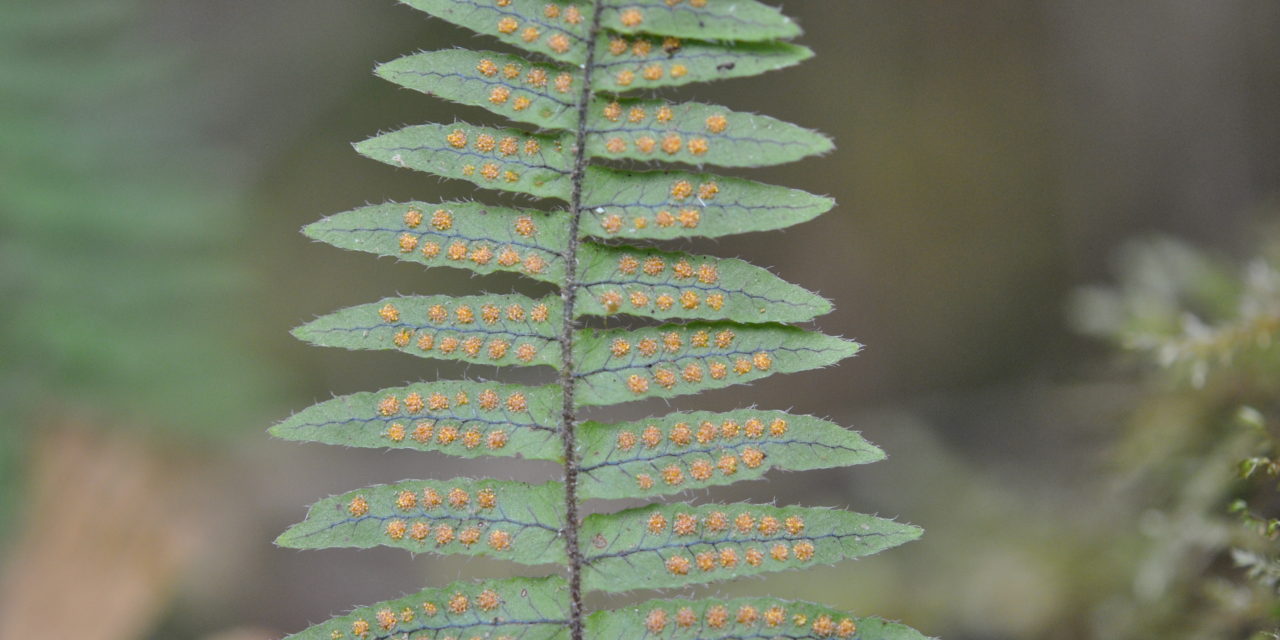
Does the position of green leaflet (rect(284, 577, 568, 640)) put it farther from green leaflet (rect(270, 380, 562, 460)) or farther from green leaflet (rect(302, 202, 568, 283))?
green leaflet (rect(302, 202, 568, 283))

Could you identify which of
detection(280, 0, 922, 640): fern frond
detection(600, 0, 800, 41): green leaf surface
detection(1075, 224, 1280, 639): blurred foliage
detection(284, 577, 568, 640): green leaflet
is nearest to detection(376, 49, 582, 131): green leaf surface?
detection(280, 0, 922, 640): fern frond

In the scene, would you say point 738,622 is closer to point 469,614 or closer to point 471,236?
point 469,614

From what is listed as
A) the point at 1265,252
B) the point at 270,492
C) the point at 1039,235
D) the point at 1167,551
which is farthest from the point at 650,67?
the point at 1039,235

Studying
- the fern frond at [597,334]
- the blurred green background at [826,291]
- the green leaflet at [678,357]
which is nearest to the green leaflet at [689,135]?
the fern frond at [597,334]

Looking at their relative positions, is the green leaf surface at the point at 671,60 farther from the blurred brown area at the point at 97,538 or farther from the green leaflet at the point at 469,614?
the blurred brown area at the point at 97,538

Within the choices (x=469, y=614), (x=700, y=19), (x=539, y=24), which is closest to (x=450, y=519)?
(x=469, y=614)

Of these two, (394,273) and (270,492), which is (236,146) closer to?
(394,273)
